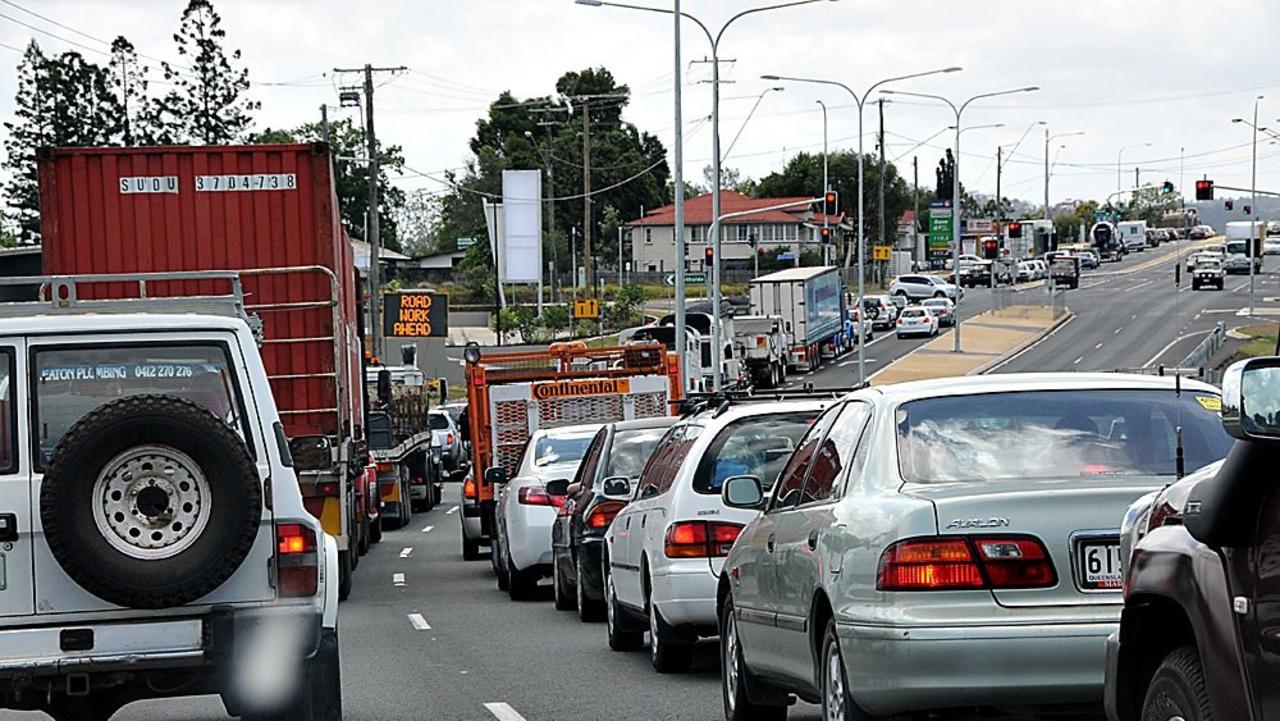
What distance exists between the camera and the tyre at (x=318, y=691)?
326 inches

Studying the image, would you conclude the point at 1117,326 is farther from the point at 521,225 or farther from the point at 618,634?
the point at 618,634

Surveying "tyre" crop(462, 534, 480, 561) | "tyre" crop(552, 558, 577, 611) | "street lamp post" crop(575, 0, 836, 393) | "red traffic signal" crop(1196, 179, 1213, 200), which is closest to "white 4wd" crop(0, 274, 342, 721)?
"tyre" crop(552, 558, 577, 611)

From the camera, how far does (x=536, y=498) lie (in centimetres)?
1867

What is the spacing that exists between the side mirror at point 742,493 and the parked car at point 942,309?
8000 cm

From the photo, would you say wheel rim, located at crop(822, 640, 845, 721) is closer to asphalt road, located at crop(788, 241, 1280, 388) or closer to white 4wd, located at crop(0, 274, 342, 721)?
white 4wd, located at crop(0, 274, 342, 721)

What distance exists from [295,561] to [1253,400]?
15.4 feet

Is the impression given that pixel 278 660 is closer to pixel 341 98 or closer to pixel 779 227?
pixel 341 98

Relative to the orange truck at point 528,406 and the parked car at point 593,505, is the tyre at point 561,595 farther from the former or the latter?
the orange truck at point 528,406

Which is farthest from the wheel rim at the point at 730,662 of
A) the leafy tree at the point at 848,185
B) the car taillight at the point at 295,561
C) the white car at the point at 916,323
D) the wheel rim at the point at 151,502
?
the leafy tree at the point at 848,185

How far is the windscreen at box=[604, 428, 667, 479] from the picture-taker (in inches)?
639

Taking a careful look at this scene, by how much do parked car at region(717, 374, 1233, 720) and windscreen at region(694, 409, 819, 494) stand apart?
3.10m

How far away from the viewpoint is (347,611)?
59.9ft

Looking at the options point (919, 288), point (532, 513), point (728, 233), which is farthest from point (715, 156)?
point (728, 233)

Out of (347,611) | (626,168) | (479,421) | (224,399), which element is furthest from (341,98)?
(626,168)
